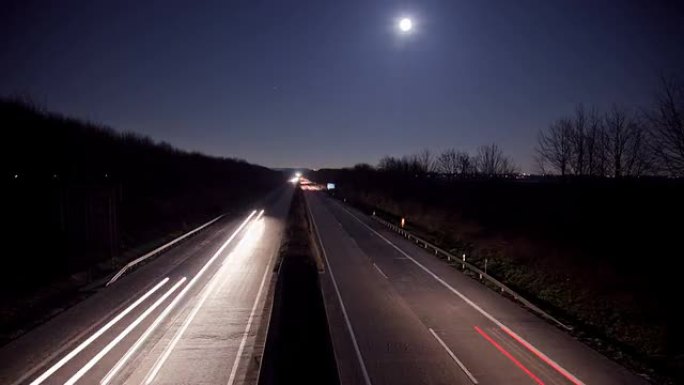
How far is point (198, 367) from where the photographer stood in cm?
1192

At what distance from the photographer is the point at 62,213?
76.5 feet

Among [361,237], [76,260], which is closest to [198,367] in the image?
[76,260]

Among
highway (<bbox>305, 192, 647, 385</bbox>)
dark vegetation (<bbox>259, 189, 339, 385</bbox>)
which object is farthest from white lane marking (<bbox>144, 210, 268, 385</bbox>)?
highway (<bbox>305, 192, 647, 385</bbox>)

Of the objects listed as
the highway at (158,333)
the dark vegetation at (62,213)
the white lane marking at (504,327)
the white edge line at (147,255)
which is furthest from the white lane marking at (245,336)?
the white lane marking at (504,327)

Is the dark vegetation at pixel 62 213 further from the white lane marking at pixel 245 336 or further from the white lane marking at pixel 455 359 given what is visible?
the white lane marking at pixel 455 359

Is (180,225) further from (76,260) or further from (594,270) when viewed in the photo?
(594,270)

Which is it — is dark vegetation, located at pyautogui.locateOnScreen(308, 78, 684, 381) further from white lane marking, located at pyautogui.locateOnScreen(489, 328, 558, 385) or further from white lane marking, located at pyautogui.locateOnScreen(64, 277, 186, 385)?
white lane marking, located at pyautogui.locateOnScreen(64, 277, 186, 385)

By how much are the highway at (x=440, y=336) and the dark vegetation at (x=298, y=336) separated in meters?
0.43

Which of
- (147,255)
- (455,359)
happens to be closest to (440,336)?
(455,359)

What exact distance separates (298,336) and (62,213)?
55.7 feet

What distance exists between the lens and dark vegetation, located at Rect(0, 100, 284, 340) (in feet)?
63.7

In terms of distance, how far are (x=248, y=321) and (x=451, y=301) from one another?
8158 mm

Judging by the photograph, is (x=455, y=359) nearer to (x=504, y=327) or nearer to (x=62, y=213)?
(x=504, y=327)

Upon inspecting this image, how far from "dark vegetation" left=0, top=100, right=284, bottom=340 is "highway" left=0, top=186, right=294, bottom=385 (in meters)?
1.95
